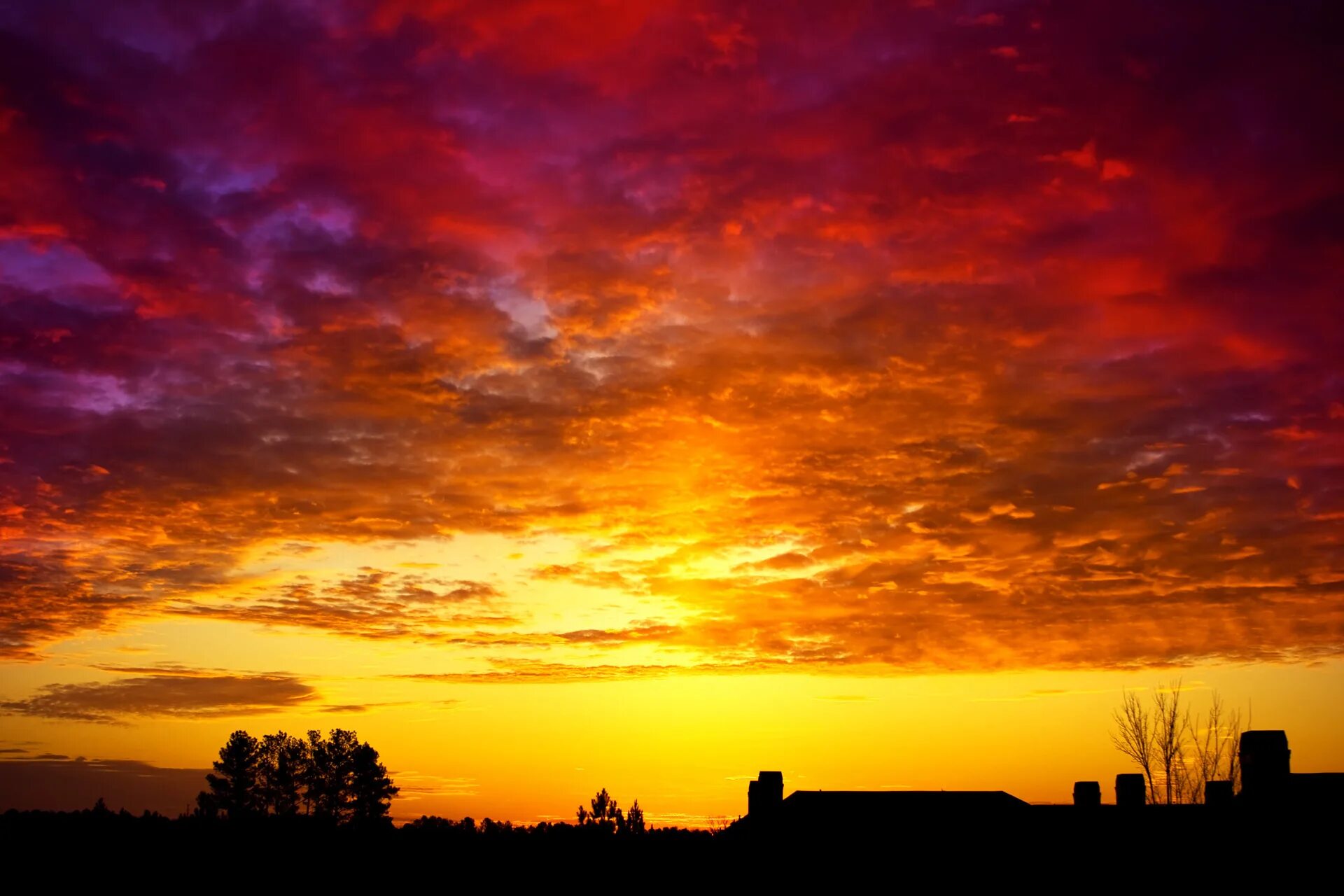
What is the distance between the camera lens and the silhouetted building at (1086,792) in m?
35.7

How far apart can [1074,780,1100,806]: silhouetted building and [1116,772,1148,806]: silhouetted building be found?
4.33 m

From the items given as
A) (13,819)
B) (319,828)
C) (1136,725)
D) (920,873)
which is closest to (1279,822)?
(920,873)

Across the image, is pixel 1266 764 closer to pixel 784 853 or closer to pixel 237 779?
pixel 784 853

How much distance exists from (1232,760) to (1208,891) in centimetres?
5283

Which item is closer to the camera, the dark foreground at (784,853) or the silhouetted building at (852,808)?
the dark foreground at (784,853)

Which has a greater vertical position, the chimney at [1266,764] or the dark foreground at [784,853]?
the chimney at [1266,764]

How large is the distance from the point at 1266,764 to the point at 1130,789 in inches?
219

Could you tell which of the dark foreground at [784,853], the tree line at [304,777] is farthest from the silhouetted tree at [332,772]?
the dark foreground at [784,853]

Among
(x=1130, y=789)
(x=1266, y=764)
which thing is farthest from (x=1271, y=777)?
(x=1130, y=789)

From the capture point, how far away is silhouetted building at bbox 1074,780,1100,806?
3566 centimetres

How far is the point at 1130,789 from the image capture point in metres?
31.3

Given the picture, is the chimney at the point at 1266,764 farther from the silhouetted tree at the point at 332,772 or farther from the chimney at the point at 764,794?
the silhouetted tree at the point at 332,772

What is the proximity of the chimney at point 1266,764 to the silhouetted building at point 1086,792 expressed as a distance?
947cm

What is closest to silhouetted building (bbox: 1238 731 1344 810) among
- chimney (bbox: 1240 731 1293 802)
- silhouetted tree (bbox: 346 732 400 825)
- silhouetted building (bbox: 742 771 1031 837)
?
chimney (bbox: 1240 731 1293 802)
